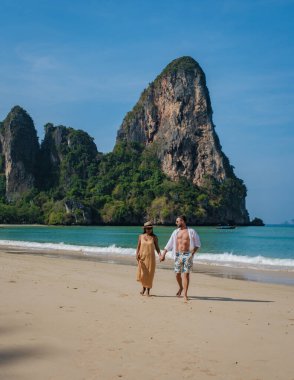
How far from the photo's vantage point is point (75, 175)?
133125 mm

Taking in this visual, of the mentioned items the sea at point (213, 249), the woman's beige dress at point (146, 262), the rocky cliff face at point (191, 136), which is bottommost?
the sea at point (213, 249)

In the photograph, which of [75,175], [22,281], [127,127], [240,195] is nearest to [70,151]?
[75,175]

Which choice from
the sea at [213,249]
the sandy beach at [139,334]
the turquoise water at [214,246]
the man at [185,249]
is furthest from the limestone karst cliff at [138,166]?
the sandy beach at [139,334]

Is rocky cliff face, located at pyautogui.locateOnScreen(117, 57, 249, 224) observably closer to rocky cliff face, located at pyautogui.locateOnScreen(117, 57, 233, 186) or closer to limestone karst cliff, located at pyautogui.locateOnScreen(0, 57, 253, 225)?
rocky cliff face, located at pyautogui.locateOnScreen(117, 57, 233, 186)

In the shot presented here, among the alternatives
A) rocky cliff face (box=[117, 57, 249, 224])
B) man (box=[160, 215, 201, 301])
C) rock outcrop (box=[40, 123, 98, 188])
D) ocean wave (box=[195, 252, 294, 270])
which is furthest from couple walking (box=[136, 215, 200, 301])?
rock outcrop (box=[40, 123, 98, 188])

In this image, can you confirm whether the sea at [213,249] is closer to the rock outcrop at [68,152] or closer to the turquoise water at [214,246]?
Result: the turquoise water at [214,246]

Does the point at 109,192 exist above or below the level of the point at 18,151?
below

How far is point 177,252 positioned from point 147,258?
0.72 meters

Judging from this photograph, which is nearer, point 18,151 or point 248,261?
point 248,261

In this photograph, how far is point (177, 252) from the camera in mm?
9523

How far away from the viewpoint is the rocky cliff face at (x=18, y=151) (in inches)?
5128

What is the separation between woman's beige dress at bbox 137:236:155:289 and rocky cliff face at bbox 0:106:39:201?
12543 cm

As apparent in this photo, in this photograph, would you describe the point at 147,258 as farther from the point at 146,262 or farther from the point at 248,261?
the point at 248,261

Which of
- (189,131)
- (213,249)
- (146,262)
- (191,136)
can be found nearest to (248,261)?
(213,249)
